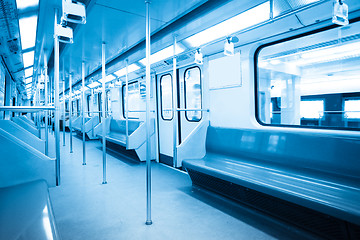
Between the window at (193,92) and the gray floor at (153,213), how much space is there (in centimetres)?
133

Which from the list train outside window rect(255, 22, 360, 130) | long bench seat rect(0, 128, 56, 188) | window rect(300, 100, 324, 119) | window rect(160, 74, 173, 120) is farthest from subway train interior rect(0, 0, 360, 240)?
window rect(300, 100, 324, 119)

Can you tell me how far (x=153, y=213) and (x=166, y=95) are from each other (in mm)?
3334

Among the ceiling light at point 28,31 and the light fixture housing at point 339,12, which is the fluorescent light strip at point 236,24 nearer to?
the light fixture housing at point 339,12

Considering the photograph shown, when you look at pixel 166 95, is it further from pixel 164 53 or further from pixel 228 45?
pixel 228 45

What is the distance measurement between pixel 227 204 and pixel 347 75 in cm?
646

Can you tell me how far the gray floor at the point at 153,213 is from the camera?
2.15 metres

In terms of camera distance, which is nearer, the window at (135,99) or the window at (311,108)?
the window at (135,99)

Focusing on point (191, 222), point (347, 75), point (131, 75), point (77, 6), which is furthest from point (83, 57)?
point (347, 75)

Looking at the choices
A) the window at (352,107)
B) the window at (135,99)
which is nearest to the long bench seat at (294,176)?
the window at (135,99)

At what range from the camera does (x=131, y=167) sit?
482cm

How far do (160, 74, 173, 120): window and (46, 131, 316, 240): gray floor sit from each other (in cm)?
183

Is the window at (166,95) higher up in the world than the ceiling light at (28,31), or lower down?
lower down

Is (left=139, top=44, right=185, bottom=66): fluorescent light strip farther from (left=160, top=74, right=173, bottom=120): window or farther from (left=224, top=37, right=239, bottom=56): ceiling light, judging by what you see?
(left=224, top=37, right=239, bottom=56): ceiling light

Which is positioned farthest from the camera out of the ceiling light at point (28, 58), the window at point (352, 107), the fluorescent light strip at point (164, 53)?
the window at point (352, 107)
